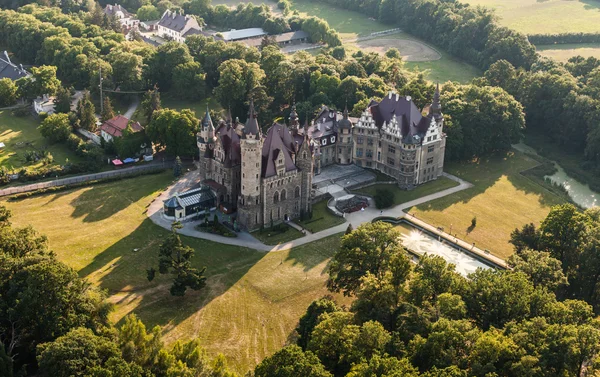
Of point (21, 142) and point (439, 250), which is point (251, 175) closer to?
point (439, 250)

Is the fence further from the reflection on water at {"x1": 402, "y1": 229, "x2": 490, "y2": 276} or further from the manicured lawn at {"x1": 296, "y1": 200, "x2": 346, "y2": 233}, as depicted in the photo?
the reflection on water at {"x1": 402, "y1": 229, "x2": 490, "y2": 276}

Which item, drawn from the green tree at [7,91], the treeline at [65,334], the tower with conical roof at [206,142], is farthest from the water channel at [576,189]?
the green tree at [7,91]

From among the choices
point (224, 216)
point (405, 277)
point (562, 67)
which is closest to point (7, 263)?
point (224, 216)

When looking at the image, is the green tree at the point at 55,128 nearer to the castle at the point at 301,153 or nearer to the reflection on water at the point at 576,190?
the castle at the point at 301,153

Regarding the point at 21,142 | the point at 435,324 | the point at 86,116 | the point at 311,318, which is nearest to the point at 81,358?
the point at 311,318

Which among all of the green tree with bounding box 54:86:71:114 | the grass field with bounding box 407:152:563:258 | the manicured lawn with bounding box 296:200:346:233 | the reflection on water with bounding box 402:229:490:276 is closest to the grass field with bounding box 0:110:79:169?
the green tree with bounding box 54:86:71:114

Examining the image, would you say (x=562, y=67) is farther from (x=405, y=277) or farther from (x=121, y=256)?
(x=121, y=256)
